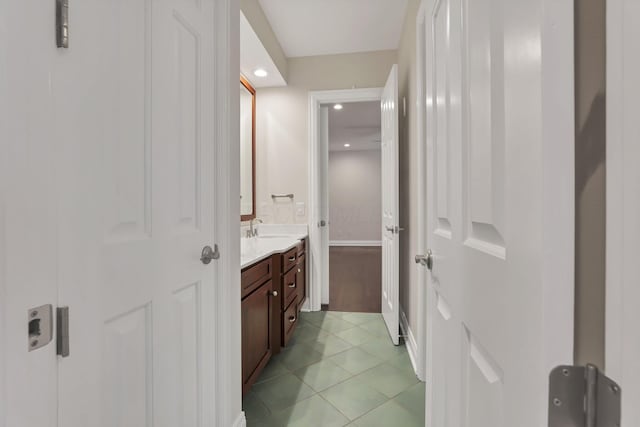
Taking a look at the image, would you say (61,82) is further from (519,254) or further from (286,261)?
(286,261)

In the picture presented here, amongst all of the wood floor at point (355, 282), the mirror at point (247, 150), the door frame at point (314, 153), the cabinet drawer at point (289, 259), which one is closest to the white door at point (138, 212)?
the cabinet drawer at point (289, 259)

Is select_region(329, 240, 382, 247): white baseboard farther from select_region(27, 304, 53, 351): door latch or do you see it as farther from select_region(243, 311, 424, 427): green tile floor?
select_region(27, 304, 53, 351): door latch

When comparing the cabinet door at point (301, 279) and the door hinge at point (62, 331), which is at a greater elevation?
the door hinge at point (62, 331)

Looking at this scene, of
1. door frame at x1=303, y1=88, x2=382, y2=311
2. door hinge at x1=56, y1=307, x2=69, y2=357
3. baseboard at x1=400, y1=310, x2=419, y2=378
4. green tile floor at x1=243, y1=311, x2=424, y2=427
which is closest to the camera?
door hinge at x1=56, y1=307, x2=69, y2=357

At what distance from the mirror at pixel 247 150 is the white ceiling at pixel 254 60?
0.10 metres

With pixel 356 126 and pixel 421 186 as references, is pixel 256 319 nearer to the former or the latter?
pixel 421 186

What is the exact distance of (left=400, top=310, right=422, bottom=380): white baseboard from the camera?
6.97 ft

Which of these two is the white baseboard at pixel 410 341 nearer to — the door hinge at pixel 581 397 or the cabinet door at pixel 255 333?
the cabinet door at pixel 255 333

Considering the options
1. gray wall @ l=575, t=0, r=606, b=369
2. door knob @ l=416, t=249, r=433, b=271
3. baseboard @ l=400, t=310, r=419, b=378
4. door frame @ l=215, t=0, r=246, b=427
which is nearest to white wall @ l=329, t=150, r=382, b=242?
baseboard @ l=400, t=310, r=419, b=378

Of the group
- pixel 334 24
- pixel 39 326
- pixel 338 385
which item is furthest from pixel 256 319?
pixel 334 24

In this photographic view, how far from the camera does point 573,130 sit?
1.24ft

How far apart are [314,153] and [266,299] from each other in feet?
5.41

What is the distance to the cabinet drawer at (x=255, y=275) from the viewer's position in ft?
5.56
